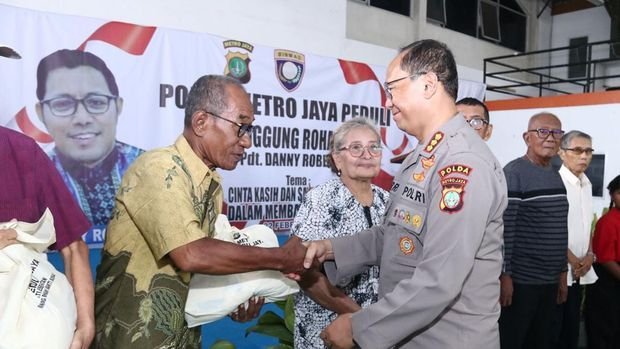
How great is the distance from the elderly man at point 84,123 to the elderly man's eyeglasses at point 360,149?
1780mm

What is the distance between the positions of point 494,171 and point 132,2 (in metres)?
3.50

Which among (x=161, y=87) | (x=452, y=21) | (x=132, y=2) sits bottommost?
(x=161, y=87)

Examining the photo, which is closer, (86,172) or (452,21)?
(86,172)

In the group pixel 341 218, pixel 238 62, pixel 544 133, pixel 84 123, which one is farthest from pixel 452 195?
pixel 238 62

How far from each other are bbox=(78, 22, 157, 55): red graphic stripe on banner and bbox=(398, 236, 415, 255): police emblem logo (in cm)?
262

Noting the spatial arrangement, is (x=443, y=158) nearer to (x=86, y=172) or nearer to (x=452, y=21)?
(x=86, y=172)

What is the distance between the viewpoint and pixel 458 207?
1.13 m

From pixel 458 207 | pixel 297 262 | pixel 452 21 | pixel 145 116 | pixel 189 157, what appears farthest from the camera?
pixel 452 21

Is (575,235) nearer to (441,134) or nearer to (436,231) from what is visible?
(441,134)

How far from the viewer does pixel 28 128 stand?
115 inches

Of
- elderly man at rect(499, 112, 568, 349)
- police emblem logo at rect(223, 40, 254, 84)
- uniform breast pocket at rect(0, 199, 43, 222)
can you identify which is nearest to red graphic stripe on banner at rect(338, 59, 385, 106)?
police emblem logo at rect(223, 40, 254, 84)

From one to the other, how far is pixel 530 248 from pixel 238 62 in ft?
7.94

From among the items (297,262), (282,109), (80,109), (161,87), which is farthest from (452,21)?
(297,262)

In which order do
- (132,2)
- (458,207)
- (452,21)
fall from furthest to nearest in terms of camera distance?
(452,21), (132,2), (458,207)
